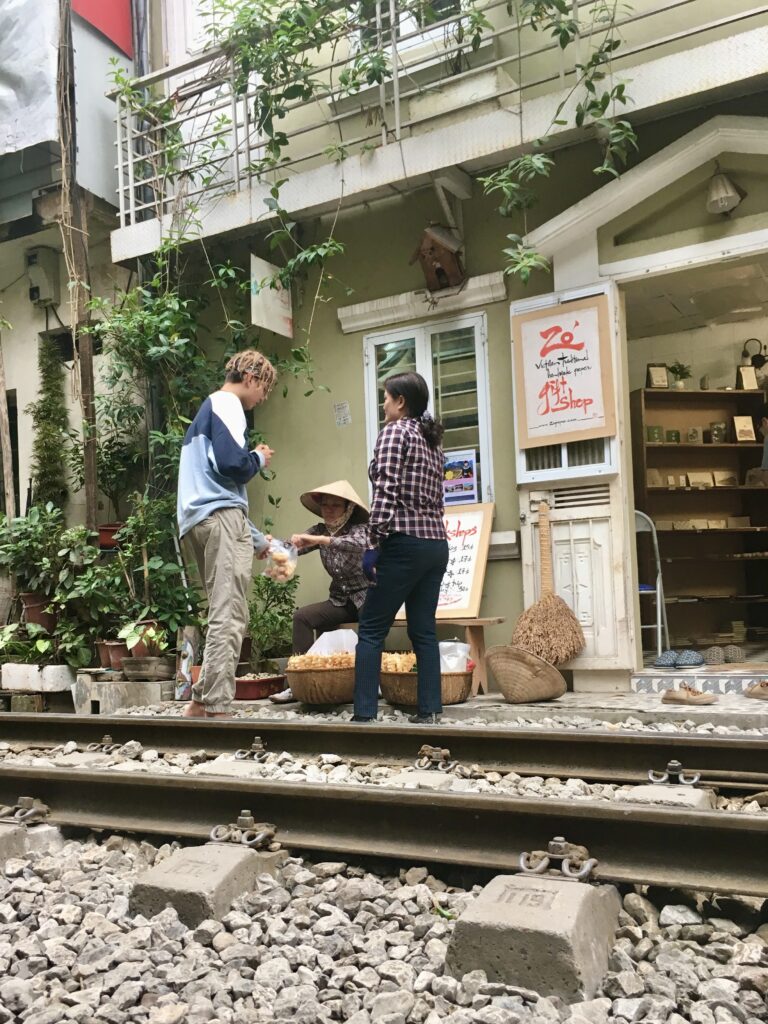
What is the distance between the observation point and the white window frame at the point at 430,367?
733 centimetres

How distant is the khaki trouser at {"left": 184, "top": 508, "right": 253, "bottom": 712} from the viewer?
191 inches

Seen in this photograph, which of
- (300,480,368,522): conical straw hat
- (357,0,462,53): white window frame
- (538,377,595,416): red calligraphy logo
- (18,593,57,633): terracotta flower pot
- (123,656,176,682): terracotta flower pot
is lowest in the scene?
(123,656,176,682): terracotta flower pot

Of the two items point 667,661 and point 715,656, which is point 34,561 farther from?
point 715,656

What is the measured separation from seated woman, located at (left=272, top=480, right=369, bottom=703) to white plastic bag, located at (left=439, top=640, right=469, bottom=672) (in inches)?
29.6

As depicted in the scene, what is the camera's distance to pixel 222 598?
4871 mm

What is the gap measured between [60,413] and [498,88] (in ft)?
18.4

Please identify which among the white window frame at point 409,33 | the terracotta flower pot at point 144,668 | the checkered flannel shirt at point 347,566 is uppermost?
the white window frame at point 409,33

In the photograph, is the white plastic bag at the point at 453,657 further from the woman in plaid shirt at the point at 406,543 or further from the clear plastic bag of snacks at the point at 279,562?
the clear plastic bag of snacks at the point at 279,562

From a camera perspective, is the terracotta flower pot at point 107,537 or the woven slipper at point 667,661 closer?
the woven slipper at point 667,661

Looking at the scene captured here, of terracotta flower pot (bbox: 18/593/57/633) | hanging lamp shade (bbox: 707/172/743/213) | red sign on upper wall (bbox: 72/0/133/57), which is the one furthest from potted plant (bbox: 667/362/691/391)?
terracotta flower pot (bbox: 18/593/57/633)

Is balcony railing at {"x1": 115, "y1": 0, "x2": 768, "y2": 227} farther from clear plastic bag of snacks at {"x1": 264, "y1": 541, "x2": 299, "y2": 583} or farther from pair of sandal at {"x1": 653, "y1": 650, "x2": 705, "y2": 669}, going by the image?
pair of sandal at {"x1": 653, "y1": 650, "x2": 705, "y2": 669}

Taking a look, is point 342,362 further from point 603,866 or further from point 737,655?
point 603,866

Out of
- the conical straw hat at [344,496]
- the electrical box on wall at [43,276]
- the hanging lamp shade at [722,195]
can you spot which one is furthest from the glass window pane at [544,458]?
the electrical box on wall at [43,276]

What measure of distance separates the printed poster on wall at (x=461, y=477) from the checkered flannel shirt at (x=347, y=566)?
3.83 ft
